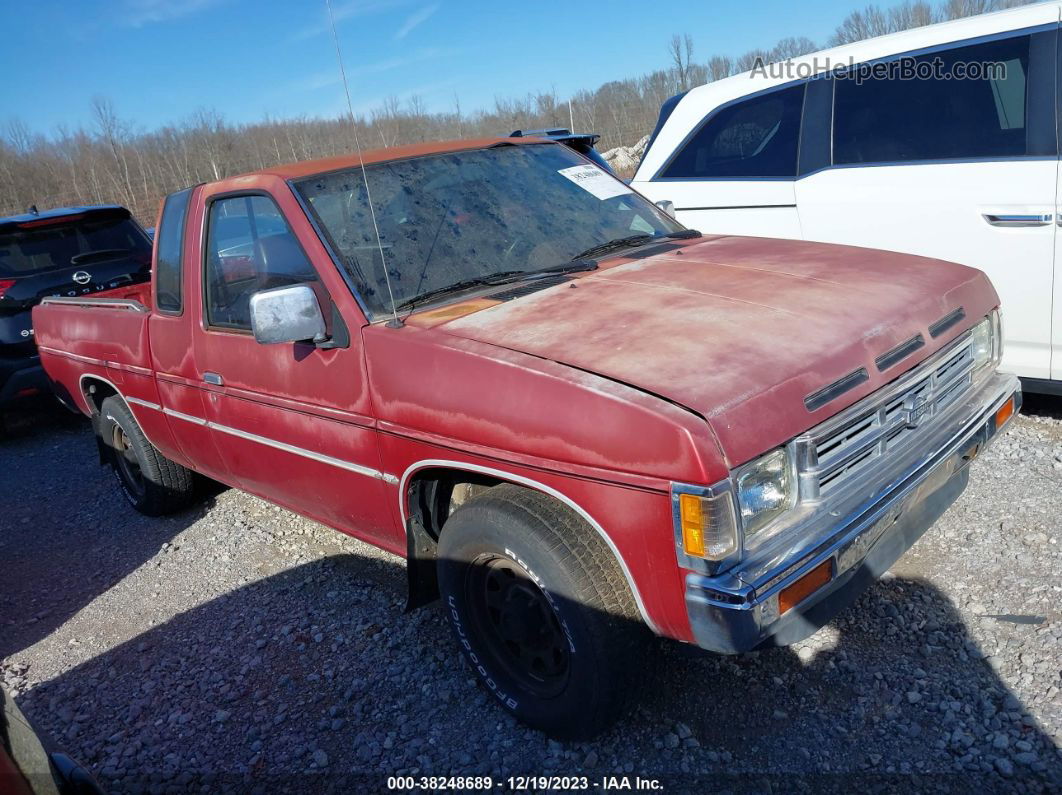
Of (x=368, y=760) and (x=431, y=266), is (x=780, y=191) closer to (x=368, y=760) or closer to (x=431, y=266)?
(x=431, y=266)

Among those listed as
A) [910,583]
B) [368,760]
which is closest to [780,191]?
[910,583]

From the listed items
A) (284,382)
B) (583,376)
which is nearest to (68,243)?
(284,382)

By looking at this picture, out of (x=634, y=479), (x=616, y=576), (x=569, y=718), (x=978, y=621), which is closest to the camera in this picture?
(x=634, y=479)

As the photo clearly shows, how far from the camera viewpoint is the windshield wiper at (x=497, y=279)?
2973 millimetres

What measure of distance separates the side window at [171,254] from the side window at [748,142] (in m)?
3.26

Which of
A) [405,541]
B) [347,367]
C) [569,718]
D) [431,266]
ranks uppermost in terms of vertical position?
[431,266]

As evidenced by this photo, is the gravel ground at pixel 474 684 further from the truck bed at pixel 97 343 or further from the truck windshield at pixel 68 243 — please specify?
the truck windshield at pixel 68 243

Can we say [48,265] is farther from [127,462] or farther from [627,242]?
[627,242]

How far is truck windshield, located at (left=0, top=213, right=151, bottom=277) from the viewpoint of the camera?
23.7 feet

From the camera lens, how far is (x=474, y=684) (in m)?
3.04

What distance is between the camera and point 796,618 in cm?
215

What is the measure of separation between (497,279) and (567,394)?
1022 mm

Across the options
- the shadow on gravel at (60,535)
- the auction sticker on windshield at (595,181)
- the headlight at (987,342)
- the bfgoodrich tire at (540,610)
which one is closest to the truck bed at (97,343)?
the shadow on gravel at (60,535)

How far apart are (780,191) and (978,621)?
119 inches
